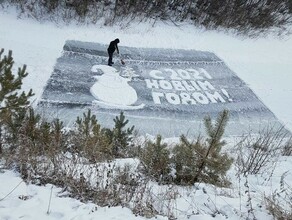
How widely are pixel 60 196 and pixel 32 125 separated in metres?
2.20

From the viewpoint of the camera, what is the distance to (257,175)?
5.80 m

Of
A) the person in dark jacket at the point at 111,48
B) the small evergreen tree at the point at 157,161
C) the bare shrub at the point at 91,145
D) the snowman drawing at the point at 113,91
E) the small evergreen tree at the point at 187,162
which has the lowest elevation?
the snowman drawing at the point at 113,91

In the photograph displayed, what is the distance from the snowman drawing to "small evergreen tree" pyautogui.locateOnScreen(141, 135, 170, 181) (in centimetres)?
516

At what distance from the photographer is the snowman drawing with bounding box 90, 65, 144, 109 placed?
10.8 meters

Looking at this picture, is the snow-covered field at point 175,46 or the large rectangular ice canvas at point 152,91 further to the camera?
the snow-covered field at point 175,46

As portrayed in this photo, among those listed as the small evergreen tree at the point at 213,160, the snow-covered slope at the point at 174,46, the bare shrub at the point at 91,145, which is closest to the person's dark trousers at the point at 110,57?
the snow-covered slope at the point at 174,46

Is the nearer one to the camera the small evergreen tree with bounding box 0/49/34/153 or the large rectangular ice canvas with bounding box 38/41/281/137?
the small evergreen tree with bounding box 0/49/34/153

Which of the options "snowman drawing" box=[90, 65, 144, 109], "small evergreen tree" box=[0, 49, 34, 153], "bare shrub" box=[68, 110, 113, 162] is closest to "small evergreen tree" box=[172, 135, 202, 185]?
"bare shrub" box=[68, 110, 113, 162]

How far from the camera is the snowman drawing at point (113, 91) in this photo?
10.8m

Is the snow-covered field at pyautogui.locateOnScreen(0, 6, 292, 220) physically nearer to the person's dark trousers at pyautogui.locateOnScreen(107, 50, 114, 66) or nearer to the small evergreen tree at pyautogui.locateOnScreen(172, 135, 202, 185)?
the person's dark trousers at pyautogui.locateOnScreen(107, 50, 114, 66)

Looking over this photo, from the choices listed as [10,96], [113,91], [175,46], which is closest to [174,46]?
[175,46]

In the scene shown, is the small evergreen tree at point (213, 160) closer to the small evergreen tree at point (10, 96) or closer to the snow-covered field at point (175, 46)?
the snow-covered field at point (175, 46)

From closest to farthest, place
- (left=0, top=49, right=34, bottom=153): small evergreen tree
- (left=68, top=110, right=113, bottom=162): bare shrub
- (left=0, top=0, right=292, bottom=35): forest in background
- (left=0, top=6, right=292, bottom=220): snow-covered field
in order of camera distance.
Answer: (left=0, top=49, right=34, bottom=153): small evergreen tree → (left=68, top=110, right=113, bottom=162): bare shrub → (left=0, top=6, right=292, bottom=220): snow-covered field → (left=0, top=0, right=292, bottom=35): forest in background

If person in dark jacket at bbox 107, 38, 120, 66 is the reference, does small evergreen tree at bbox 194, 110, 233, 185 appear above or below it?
above
